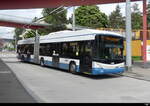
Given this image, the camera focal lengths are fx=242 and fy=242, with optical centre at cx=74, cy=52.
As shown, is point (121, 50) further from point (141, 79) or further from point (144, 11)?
point (144, 11)

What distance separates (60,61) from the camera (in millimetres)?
18672

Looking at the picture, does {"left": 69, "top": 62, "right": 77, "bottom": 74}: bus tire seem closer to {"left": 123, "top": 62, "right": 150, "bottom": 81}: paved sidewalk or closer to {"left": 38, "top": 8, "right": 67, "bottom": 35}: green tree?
{"left": 123, "top": 62, "right": 150, "bottom": 81}: paved sidewalk

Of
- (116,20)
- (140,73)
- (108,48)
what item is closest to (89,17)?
(116,20)

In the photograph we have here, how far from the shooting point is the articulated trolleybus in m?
14.4

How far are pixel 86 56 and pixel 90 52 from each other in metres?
0.54

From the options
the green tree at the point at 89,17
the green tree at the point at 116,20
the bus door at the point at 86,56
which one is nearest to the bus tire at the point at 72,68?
the bus door at the point at 86,56

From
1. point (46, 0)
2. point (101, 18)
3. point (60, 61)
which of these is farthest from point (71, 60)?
point (101, 18)

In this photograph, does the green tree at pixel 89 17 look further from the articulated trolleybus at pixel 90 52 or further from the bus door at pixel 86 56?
the bus door at pixel 86 56

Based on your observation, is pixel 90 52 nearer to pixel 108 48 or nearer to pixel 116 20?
pixel 108 48

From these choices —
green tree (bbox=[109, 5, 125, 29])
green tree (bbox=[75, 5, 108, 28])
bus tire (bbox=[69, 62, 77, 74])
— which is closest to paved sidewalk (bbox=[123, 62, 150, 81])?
bus tire (bbox=[69, 62, 77, 74])

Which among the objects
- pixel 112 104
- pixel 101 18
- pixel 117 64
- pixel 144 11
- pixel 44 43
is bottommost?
pixel 112 104

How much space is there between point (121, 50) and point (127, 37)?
3.13 m

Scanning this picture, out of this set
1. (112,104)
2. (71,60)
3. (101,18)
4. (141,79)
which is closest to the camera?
(112,104)

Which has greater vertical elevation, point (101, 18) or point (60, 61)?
point (101, 18)
